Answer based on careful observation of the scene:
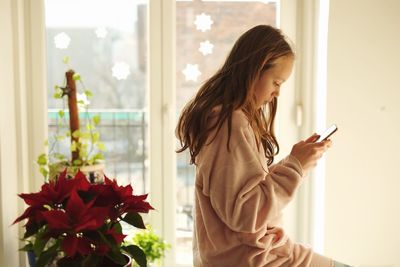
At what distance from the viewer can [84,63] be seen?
2160 mm

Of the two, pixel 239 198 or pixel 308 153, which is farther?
pixel 308 153

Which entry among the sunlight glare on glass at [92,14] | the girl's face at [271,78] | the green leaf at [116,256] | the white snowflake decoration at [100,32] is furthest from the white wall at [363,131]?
the green leaf at [116,256]

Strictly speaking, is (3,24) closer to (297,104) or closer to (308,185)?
(297,104)

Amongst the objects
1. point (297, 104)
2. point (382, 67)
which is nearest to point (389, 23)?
point (382, 67)

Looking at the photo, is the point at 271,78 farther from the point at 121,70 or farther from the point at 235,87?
the point at 121,70

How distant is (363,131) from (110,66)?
112 centimetres

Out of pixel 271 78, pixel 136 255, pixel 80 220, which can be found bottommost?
pixel 136 255

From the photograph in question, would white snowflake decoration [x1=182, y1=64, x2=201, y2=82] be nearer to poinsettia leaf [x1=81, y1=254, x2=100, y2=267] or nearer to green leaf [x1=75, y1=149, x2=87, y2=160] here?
green leaf [x1=75, y1=149, x2=87, y2=160]

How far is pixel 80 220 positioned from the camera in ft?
3.54

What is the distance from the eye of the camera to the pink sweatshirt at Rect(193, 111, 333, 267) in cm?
124

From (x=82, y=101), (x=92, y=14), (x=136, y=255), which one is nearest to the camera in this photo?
(x=136, y=255)

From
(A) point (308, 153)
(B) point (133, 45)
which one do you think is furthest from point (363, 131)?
(B) point (133, 45)

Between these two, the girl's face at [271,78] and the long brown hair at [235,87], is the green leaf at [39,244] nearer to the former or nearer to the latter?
the long brown hair at [235,87]

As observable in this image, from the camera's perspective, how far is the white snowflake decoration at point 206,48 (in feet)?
6.98
